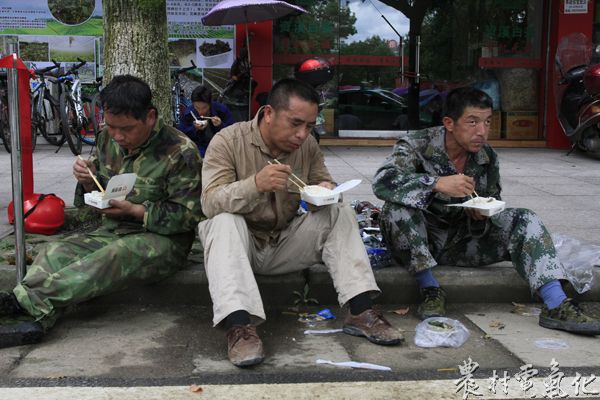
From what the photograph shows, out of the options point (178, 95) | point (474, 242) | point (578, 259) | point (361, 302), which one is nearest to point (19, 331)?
point (361, 302)

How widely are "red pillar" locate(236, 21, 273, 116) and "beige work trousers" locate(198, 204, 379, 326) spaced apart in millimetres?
6858

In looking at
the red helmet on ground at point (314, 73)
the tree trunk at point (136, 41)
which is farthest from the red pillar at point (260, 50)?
the tree trunk at point (136, 41)

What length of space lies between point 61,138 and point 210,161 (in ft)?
23.3

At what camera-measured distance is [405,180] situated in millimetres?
3789

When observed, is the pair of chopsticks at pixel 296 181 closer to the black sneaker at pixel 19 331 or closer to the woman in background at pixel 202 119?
the black sneaker at pixel 19 331

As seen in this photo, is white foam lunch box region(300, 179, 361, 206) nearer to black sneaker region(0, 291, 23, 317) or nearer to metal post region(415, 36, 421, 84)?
black sneaker region(0, 291, 23, 317)

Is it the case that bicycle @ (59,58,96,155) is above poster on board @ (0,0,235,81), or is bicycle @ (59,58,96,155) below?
below

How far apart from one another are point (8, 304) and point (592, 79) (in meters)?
7.64

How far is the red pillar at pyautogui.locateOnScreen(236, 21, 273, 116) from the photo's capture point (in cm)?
1041

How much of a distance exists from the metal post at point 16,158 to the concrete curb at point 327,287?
494mm

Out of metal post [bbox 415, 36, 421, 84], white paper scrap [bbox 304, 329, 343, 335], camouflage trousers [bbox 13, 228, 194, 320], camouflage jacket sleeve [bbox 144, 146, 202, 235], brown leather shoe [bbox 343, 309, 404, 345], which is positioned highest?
metal post [bbox 415, 36, 421, 84]

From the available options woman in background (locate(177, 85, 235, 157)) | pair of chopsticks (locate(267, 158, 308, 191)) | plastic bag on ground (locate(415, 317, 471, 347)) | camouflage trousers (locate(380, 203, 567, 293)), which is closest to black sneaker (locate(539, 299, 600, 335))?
camouflage trousers (locate(380, 203, 567, 293))

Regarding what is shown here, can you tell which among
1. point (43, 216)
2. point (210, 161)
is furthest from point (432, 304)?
point (43, 216)

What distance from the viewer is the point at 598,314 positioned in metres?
3.90
